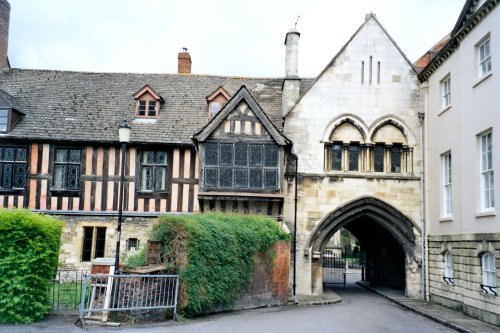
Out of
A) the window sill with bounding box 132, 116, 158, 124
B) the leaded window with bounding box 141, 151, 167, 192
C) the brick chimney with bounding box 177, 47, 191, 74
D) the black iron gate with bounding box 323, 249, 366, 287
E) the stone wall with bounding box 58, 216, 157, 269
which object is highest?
the brick chimney with bounding box 177, 47, 191, 74

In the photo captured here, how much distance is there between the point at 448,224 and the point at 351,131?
5.65 m

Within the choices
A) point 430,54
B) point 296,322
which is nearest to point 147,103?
point 296,322

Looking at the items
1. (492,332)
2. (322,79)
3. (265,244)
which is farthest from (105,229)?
(492,332)

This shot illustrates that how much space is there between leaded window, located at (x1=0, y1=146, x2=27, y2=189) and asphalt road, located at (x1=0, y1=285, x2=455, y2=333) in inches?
390

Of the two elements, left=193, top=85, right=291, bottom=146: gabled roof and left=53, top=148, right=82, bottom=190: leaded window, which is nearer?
left=193, top=85, right=291, bottom=146: gabled roof

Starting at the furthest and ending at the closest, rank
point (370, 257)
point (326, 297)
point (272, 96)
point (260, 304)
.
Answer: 1. point (370, 257)
2. point (272, 96)
3. point (326, 297)
4. point (260, 304)

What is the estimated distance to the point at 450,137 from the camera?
17.9 meters

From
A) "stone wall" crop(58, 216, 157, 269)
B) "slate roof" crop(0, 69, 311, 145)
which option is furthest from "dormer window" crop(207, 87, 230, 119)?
"stone wall" crop(58, 216, 157, 269)

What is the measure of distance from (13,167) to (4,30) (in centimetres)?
800

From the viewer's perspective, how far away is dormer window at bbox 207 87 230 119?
72.3ft

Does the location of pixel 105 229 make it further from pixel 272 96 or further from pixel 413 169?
pixel 413 169

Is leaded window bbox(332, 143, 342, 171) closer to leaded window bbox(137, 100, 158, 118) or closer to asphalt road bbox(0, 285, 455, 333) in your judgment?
asphalt road bbox(0, 285, 455, 333)

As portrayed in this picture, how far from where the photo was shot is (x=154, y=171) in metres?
20.9

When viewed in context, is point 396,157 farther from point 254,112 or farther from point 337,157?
point 254,112
